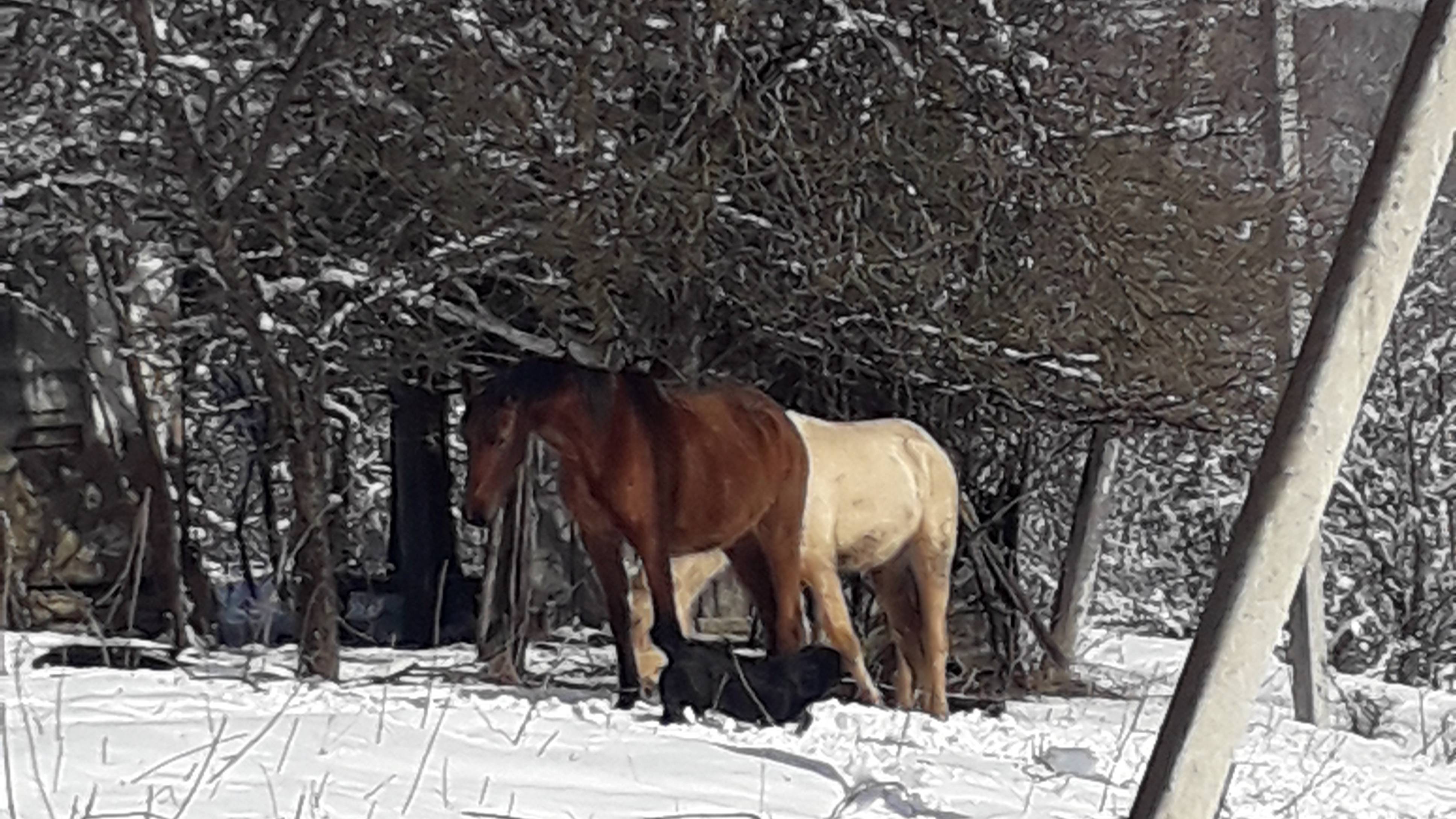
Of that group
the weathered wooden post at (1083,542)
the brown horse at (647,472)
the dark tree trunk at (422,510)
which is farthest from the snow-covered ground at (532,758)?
the weathered wooden post at (1083,542)

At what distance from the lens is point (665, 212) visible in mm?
10695

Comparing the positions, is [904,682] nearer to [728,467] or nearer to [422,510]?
[728,467]

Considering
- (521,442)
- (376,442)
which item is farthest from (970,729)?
(376,442)

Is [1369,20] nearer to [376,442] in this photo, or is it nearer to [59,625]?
[376,442]

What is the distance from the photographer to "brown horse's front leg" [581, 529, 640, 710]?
8758 mm

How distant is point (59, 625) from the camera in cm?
1455

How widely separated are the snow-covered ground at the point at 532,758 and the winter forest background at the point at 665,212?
5.97ft

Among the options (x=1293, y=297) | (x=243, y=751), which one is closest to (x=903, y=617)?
(x=1293, y=297)

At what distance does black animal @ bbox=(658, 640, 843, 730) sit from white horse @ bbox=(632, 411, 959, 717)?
1.92 feet

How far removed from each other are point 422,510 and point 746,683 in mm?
7052

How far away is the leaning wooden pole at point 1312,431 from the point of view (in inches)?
201

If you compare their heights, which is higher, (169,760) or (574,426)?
(574,426)

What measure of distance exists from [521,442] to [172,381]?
6.41 m

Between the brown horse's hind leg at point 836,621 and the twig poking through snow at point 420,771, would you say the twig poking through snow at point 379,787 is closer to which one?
the twig poking through snow at point 420,771
